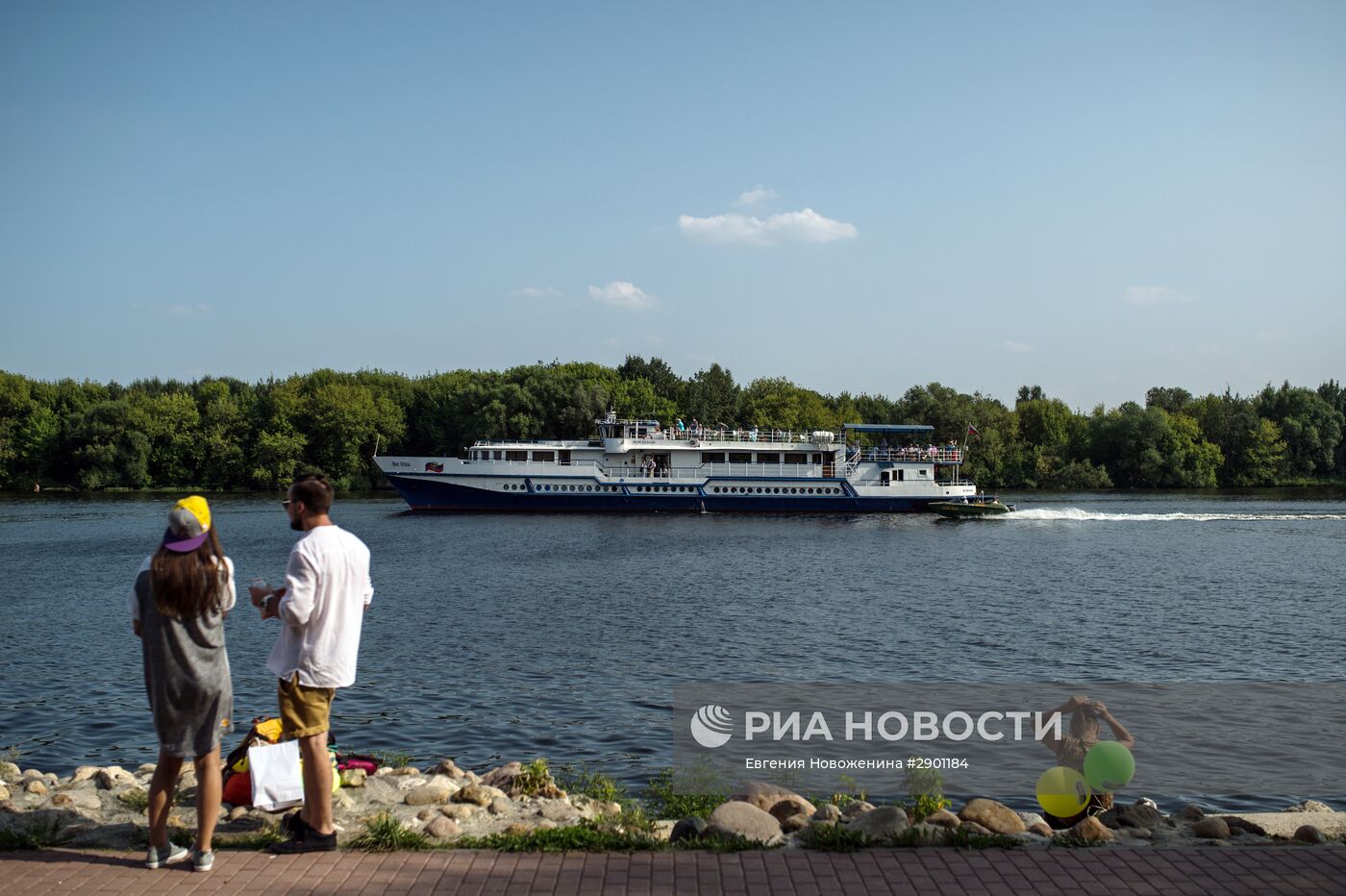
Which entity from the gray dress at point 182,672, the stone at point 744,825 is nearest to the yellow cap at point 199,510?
the gray dress at point 182,672

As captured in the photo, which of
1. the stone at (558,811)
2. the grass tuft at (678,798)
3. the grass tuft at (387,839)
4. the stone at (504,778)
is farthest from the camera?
the stone at (504,778)

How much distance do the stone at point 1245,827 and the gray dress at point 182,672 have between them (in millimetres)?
7512

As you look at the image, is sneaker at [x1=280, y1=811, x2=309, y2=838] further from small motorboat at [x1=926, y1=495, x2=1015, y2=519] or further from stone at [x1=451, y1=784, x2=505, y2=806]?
small motorboat at [x1=926, y1=495, x2=1015, y2=519]

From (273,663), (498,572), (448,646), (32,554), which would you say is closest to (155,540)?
(32,554)

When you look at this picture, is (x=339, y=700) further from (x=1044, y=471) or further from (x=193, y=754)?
(x=1044, y=471)

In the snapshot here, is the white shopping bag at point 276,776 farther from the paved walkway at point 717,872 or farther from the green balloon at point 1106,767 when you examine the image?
the green balloon at point 1106,767

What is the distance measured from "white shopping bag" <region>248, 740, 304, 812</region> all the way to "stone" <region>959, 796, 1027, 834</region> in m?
5.10

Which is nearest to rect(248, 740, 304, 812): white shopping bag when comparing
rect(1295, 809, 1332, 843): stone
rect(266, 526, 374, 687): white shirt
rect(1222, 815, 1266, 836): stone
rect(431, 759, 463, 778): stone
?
rect(266, 526, 374, 687): white shirt

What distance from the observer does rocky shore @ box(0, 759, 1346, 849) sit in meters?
7.54

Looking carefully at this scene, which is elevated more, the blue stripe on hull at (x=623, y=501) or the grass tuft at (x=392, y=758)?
the blue stripe on hull at (x=623, y=501)

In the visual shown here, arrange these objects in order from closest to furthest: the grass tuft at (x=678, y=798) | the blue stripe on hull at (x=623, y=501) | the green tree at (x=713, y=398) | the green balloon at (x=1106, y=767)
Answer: the green balloon at (x=1106, y=767), the grass tuft at (x=678, y=798), the blue stripe on hull at (x=623, y=501), the green tree at (x=713, y=398)

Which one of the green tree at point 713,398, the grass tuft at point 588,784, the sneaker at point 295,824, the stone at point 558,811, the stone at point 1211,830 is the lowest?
the grass tuft at point 588,784

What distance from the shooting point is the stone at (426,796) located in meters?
9.04

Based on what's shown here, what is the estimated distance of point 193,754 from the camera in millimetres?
7020
